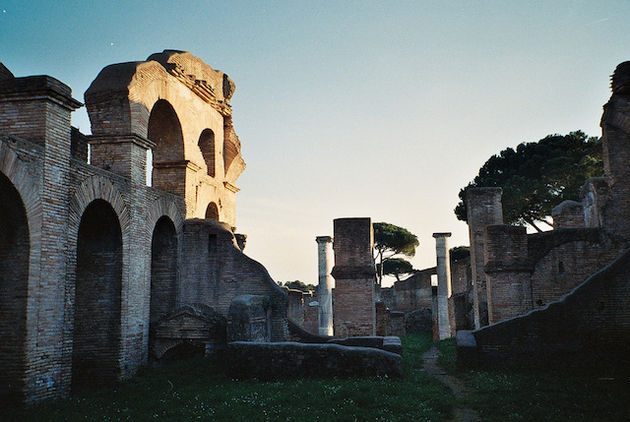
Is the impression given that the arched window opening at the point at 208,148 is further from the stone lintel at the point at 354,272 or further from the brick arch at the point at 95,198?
the brick arch at the point at 95,198

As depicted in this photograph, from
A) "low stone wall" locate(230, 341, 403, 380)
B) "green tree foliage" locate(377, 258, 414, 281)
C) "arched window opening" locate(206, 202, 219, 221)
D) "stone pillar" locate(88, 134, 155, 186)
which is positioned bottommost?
"low stone wall" locate(230, 341, 403, 380)

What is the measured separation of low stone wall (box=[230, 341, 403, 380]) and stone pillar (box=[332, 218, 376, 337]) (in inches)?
155

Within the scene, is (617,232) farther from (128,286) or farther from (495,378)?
(128,286)

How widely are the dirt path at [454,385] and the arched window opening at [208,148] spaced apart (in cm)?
801

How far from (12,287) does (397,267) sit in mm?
35174

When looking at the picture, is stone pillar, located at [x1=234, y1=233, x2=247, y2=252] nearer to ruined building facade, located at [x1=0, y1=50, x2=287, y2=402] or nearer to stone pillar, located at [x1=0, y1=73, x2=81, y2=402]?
ruined building facade, located at [x1=0, y1=50, x2=287, y2=402]

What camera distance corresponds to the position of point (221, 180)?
1525cm

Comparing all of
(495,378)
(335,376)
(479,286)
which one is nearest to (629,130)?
(479,286)

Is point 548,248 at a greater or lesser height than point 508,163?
lesser

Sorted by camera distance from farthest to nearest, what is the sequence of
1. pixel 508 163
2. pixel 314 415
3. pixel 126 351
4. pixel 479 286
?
1. pixel 508 163
2. pixel 479 286
3. pixel 126 351
4. pixel 314 415

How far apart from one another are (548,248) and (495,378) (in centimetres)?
508

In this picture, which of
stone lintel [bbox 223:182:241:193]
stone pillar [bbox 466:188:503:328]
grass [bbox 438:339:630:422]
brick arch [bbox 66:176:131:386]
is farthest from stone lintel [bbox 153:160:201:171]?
grass [bbox 438:339:630:422]

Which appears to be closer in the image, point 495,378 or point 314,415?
point 314,415

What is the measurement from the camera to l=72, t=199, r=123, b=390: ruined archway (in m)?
9.19
